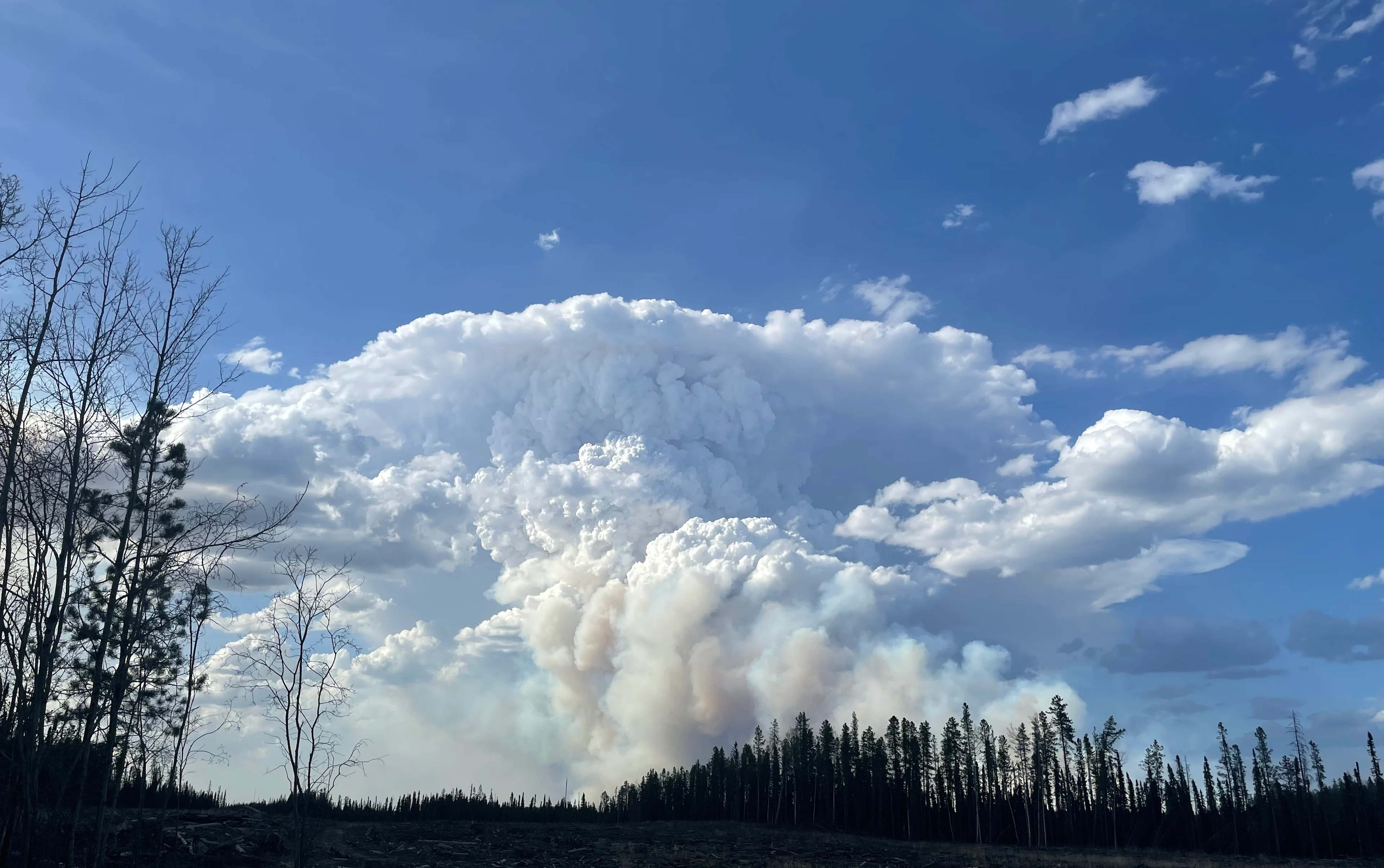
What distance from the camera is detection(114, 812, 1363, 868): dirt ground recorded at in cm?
4097

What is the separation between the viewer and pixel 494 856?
164 ft

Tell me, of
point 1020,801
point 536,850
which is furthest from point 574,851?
point 1020,801

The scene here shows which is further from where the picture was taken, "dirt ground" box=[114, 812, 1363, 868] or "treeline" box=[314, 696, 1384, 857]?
"treeline" box=[314, 696, 1384, 857]

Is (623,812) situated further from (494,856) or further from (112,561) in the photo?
(112,561)

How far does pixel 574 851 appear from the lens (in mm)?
54188

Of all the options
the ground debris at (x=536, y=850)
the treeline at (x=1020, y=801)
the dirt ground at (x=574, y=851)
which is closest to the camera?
the ground debris at (x=536, y=850)

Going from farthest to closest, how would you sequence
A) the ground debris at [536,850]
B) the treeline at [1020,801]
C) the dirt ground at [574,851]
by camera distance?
the treeline at [1020,801], the dirt ground at [574,851], the ground debris at [536,850]

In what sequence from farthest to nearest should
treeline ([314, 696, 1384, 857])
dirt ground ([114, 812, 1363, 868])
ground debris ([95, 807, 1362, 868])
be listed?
treeline ([314, 696, 1384, 857]), dirt ground ([114, 812, 1363, 868]), ground debris ([95, 807, 1362, 868])

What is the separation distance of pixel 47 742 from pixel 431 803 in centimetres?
10837

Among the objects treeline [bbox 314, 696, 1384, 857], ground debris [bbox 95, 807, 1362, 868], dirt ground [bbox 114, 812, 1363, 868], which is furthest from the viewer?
treeline [bbox 314, 696, 1384, 857]

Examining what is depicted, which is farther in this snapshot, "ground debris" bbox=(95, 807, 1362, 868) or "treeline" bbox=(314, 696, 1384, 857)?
"treeline" bbox=(314, 696, 1384, 857)

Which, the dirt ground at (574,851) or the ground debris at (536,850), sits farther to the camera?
the dirt ground at (574,851)

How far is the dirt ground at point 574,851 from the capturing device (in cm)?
4097

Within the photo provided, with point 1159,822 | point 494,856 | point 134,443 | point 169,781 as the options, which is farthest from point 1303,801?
point 134,443
